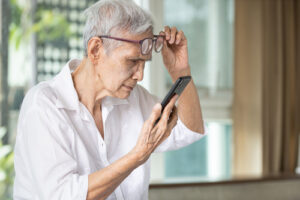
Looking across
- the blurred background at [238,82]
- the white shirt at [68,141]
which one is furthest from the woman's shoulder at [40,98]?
the blurred background at [238,82]

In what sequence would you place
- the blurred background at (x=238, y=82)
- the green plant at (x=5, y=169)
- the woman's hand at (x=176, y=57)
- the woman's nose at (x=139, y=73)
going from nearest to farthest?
the woman's nose at (x=139, y=73) < the woman's hand at (x=176, y=57) < the green plant at (x=5, y=169) < the blurred background at (x=238, y=82)

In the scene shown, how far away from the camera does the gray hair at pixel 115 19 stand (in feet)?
4.75

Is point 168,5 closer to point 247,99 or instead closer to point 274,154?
point 247,99

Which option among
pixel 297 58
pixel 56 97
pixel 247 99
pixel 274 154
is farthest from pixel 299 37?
pixel 56 97

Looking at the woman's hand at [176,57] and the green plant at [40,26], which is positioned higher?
the green plant at [40,26]

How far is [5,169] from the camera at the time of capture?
2500 mm

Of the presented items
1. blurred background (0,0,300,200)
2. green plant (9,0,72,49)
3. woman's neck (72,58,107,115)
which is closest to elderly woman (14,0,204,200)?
woman's neck (72,58,107,115)

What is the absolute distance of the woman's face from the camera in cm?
146

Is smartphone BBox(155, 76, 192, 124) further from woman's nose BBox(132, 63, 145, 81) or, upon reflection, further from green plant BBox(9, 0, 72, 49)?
green plant BBox(9, 0, 72, 49)

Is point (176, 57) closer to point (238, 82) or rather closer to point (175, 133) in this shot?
point (175, 133)

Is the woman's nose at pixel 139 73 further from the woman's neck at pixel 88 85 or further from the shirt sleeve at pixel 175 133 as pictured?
the shirt sleeve at pixel 175 133

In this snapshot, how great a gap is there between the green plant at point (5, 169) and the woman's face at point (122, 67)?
124 cm

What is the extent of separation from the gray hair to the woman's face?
0.09 feet

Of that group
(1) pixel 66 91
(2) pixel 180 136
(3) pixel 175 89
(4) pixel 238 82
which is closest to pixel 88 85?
(1) pixel 66 91
